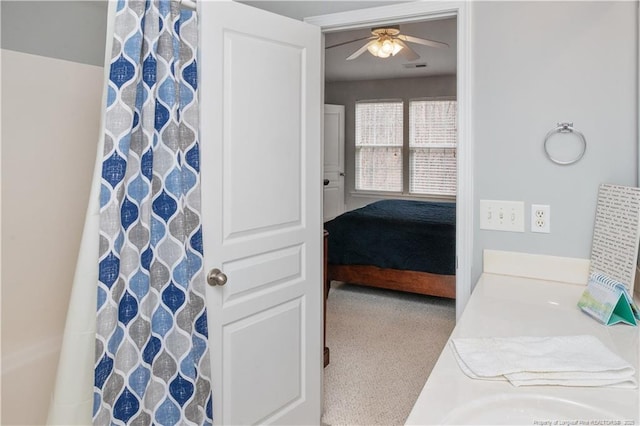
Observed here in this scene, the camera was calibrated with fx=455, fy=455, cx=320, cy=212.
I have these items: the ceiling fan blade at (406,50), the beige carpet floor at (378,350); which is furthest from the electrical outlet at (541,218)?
the ceiling fan blade at (406,50)

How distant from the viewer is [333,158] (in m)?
6.82

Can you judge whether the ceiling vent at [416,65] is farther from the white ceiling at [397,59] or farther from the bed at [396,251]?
the bed at [396,251]

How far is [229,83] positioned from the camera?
181 centimetres

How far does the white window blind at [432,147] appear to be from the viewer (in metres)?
6.54

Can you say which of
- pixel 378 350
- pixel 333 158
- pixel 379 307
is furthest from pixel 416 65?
pixel 378 350

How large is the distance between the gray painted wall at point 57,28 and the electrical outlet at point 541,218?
183 centimetres

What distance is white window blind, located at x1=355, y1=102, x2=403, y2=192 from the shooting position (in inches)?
272

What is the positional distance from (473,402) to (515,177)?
3.76 ft

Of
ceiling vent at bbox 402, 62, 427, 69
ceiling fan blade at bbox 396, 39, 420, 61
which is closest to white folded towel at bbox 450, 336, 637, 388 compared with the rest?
ceiling fan blade at bbox 396, 39, 420, 61

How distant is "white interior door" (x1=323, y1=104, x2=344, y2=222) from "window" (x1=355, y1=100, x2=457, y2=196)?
0.34 m

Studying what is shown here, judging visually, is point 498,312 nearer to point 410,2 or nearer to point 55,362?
point 410,2

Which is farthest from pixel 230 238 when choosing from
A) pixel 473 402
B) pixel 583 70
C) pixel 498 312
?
pixel 583 70

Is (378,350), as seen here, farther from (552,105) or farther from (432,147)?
(432,147)

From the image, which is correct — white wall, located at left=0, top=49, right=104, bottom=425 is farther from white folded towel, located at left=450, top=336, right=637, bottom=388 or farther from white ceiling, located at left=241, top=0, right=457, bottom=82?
white folded towel, located at left=450, top=336, right=637, bottom=388
